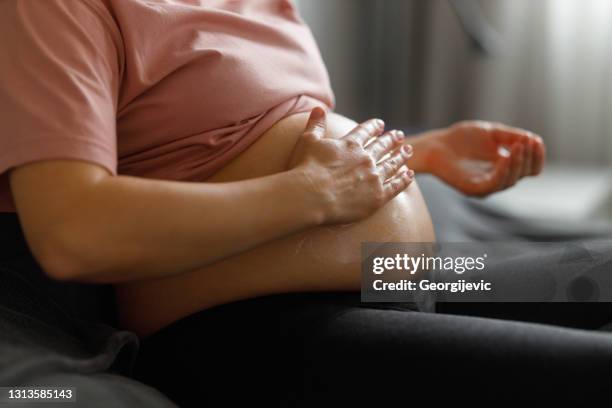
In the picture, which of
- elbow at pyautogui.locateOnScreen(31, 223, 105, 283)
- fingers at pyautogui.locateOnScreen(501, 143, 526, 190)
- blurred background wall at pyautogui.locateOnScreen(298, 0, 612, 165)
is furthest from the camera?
blurred background wall at pyautogui.locateOnScreen(298, 0, 612, 165)

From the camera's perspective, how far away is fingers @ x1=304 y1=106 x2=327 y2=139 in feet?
2.80

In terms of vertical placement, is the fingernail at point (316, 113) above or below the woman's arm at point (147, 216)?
above

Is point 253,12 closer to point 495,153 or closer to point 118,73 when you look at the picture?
point 118,73

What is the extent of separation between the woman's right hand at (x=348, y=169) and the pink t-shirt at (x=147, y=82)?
0.28ft

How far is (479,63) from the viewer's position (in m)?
2.95

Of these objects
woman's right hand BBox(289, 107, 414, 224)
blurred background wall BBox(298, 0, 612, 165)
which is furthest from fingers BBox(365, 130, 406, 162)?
blurred background wall BBox(298, 0, 612, 165)

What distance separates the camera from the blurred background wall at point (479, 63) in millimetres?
2797

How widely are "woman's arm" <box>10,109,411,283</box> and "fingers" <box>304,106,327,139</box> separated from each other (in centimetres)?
8

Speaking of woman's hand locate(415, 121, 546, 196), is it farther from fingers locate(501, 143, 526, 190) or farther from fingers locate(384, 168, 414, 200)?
fingers locate(384, 168, 414, 200)

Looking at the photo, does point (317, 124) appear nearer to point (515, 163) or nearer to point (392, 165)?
point (392, 165)

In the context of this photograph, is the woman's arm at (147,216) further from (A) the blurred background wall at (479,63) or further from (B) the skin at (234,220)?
(A) the blurred background wall at (479,63)

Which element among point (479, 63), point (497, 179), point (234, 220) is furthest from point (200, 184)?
point (479, 63)

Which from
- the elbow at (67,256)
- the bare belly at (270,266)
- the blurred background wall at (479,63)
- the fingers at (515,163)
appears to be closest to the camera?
the elbow at (67,256)

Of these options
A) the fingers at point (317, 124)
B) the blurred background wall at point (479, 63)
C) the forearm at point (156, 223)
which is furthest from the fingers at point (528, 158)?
the blurred background wall at point (479, 63)
